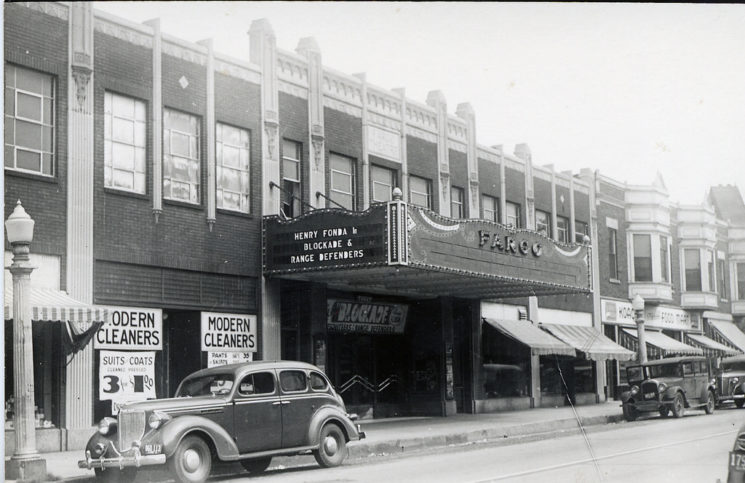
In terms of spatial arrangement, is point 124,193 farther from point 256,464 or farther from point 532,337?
point 532,337

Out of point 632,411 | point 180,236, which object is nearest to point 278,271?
point 180,236

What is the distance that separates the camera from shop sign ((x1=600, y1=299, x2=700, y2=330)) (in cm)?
3212

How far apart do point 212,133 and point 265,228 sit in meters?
2.62

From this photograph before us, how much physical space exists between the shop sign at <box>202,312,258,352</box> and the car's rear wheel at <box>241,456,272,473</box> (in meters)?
4.73

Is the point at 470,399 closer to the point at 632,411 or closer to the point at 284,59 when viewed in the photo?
the point at 632,411

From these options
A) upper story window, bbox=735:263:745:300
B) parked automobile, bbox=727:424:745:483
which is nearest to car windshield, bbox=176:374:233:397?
parked automobile, bbox=727:424:745:483

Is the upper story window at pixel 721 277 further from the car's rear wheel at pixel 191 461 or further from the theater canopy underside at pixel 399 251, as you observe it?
the car's rear wheel at pixel 191 461

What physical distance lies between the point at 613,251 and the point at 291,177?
617 inches

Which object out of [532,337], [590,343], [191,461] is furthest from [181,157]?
[590,343]

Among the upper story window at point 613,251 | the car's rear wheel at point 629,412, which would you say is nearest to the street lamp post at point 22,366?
the car's rear wheel at point 629,412

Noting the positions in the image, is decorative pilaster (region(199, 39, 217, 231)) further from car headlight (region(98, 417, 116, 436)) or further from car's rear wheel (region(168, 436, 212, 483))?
car's rear wheel (region(168, 436, 212, 483))

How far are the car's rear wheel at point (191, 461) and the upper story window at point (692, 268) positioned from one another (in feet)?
60.9

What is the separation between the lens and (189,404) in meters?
13.7

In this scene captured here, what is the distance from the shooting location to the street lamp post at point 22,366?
42.9ft
